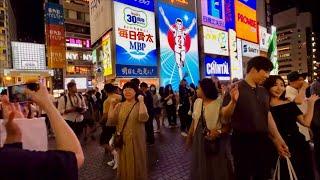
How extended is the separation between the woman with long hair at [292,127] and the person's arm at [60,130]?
9.84 ft

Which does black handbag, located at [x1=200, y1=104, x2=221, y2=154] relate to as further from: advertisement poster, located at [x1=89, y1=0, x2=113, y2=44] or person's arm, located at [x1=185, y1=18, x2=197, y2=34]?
person's arm, located at [x1=185, y1=18, x2=197, y2=34]

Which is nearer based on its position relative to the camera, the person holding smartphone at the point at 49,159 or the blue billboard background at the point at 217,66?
the person holding smartphone at the point at 49,159

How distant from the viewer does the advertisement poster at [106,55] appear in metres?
15.0

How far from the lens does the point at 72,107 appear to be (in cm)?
809

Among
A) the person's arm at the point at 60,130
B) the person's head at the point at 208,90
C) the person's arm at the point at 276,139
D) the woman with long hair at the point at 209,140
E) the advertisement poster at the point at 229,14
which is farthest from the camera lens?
the advertisement poster at the point at 229,14

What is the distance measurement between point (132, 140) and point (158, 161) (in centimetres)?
241

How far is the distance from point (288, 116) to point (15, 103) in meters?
3.06

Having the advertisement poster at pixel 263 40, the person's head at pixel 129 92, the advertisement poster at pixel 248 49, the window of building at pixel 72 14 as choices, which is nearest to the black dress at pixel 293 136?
the person's head at pixel 129 92

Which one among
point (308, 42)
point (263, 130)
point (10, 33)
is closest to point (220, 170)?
point (263, 130)

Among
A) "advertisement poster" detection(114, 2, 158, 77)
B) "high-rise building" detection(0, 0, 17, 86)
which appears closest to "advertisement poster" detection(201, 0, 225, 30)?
"advertisement poster" detection(114, 2, 158, 77)

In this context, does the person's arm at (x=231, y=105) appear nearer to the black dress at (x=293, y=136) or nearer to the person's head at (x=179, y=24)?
the black dress at (x=293, y=136)

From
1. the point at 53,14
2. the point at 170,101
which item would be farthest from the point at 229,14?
the point at 53,14

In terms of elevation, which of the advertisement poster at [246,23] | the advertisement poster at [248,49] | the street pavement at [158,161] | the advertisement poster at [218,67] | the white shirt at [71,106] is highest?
the advertisement poster at [246,23]

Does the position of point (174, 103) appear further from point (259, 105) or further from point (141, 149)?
point (259, 105)
